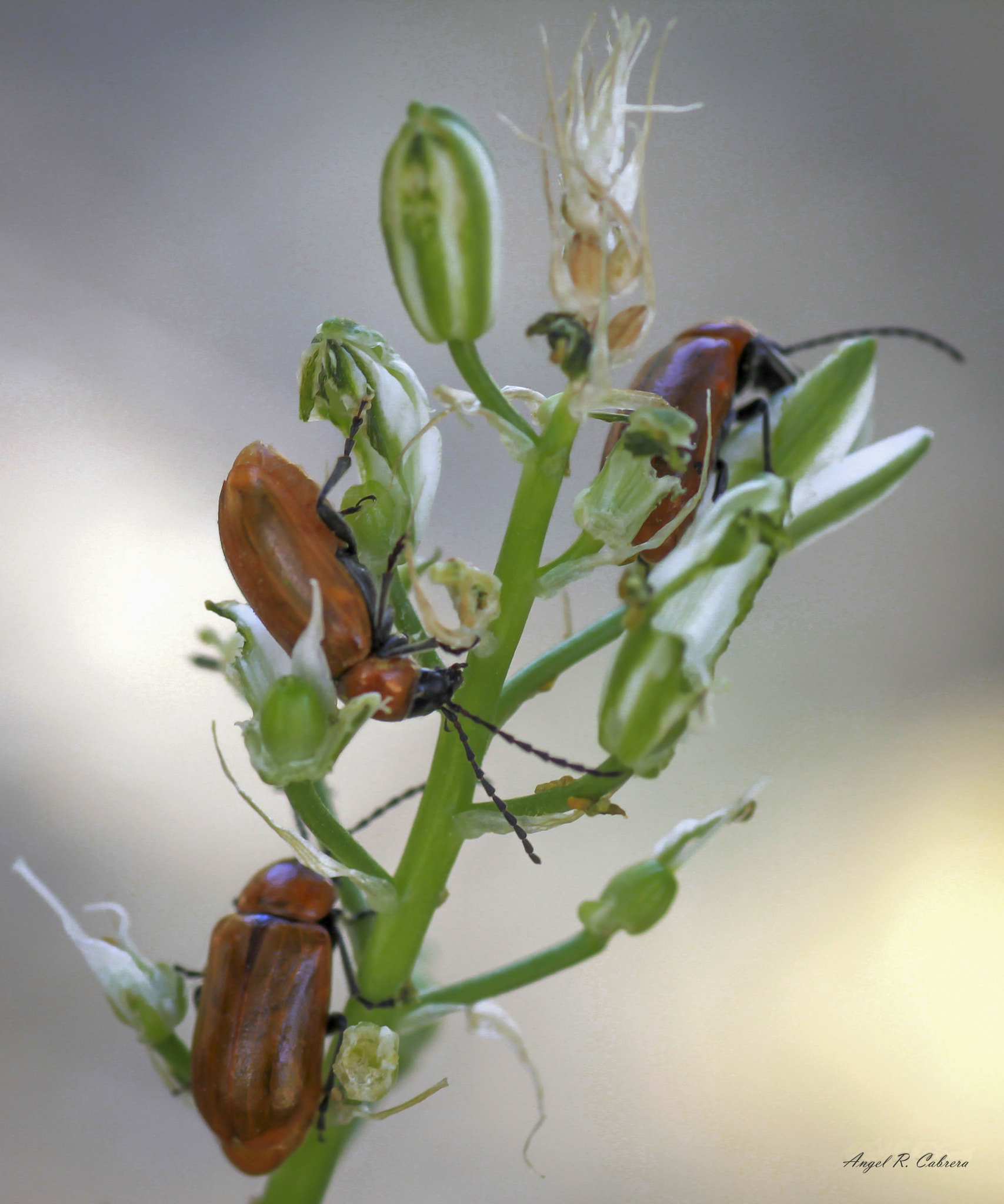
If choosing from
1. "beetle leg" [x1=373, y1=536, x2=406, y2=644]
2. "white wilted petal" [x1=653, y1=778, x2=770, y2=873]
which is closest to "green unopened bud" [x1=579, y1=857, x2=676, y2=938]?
"white wilted petal" [x1=653, y1=778, x2=770, y2=873]

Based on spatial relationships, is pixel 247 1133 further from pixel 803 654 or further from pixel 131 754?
pixel 803 654

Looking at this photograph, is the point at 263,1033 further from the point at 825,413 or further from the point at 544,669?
the point at 825,413

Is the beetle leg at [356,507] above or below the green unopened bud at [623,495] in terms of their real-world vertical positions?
above

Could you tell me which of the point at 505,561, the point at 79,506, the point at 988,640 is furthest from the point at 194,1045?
the point at 988,640

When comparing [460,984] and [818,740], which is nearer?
[460,984]

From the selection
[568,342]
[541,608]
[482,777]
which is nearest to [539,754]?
[482,777]

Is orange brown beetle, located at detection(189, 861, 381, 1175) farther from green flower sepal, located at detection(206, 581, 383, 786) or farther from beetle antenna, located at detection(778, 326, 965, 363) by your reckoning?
beetle antenna, located at detection(778, 326, 965, 363)

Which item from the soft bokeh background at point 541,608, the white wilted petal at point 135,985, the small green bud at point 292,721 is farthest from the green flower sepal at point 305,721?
the soft bokeh background at point 541,608

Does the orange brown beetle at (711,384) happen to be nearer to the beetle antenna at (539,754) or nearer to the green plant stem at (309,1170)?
the beetle antenna at (539,754)
